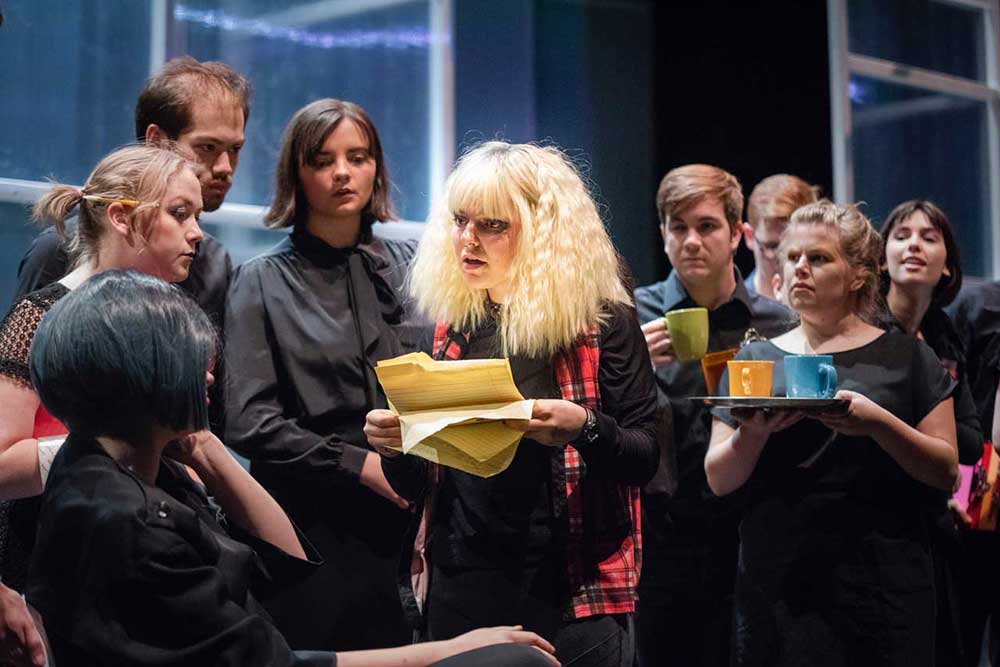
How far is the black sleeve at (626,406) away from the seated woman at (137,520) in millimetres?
471

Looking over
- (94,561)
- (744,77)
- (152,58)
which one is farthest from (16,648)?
(744,77)

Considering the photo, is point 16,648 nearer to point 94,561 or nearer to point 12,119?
point 94,561

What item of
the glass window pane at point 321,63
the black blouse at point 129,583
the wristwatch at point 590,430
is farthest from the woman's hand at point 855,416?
the glass window pane at point 321,63

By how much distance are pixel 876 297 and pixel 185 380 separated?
6.06 ft

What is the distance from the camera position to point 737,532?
3049mm

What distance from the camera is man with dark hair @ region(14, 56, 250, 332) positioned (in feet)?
9.04

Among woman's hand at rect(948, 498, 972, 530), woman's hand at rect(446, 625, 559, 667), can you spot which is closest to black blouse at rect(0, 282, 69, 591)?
Result: woman's hand at rect(446, 625, 559, 667)

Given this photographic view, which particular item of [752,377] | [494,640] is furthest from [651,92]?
[494,640]

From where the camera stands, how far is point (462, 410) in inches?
75.1

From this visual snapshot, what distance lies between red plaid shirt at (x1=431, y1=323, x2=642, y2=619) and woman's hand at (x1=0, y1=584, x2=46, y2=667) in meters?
0.75

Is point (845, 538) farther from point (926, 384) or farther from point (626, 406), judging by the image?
point (626, 406)

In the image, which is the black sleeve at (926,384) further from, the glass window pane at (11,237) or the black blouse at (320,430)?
the glass window pane at (11,237)

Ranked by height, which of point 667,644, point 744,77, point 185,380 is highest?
point 744,77

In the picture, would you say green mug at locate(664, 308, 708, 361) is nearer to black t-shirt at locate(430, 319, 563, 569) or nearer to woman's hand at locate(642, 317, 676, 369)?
woman's hand at locate(642, 317, 676, 369)
